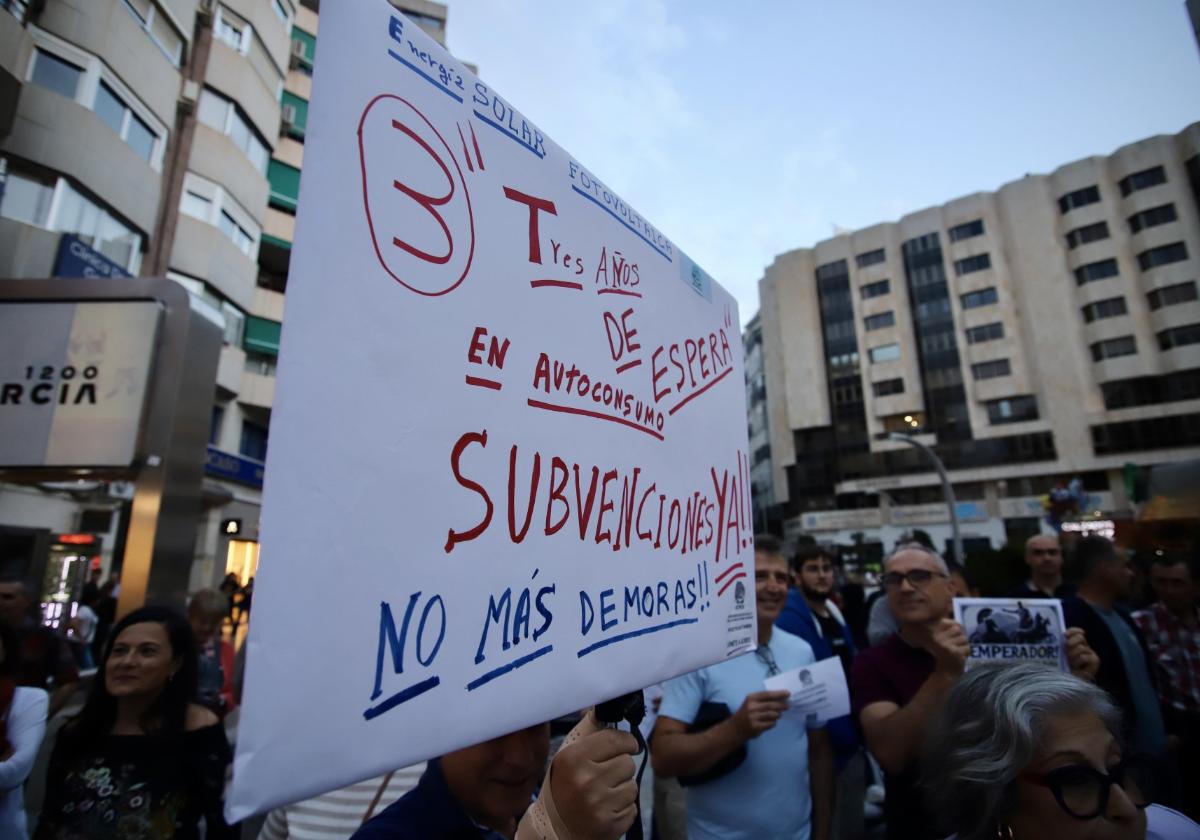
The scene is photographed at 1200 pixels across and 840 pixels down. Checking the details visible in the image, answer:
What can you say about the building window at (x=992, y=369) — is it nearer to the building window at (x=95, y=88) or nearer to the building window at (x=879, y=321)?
the building window at (x=879, y=321)

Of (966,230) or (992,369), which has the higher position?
(966,230)

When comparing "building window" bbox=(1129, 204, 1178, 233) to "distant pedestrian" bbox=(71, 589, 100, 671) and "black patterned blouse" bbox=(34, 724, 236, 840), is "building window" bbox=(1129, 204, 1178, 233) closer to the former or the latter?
"black patterned blouse" bbox=(34, 724, 236, 840)

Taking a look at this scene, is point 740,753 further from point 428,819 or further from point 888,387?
point 888,387

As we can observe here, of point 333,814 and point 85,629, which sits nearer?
point 333,814

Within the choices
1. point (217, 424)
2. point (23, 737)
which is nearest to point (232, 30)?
point (217, 424)

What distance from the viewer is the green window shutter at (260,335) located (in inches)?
735

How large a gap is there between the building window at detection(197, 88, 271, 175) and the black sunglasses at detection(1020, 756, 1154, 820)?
Answer: 1997 cm

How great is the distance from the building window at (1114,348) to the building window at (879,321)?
38.6 feet

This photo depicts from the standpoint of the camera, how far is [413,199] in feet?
3.06

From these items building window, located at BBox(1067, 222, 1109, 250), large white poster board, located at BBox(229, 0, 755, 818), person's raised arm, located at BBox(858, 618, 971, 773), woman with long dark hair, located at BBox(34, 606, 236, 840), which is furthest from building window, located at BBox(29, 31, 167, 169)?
building window, located at BBox(1067, 222, 1109, 250)

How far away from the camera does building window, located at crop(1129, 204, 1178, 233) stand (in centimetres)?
3538

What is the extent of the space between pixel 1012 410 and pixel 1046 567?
4190 cm

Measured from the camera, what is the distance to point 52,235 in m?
9.29

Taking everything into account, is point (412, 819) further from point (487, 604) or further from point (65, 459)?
point (65, 459)
